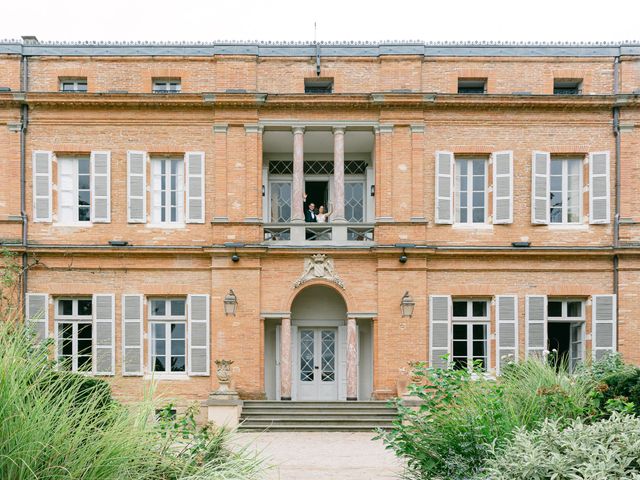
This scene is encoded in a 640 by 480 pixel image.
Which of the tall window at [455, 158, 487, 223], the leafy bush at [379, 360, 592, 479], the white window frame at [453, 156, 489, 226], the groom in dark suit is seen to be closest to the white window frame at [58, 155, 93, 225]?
the groom in dark suit

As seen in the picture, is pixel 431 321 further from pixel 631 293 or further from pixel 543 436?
pixel 543 436

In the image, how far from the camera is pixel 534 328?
18.6m

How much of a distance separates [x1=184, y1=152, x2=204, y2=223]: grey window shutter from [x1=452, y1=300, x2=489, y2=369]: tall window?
24.0 feet

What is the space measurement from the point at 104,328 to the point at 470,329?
31.9 feet

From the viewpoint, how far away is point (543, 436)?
5.97m

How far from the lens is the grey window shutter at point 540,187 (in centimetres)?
1880

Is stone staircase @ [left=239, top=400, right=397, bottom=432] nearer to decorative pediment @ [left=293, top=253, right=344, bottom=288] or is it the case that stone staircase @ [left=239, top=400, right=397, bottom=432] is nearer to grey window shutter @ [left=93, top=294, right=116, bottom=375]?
decorative pediment @ [left=293, top=253, right=344, bottom=288]

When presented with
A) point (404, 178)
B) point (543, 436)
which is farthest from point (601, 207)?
point (543, 436)

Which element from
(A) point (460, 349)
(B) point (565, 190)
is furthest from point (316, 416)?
(B) point (565, 190)

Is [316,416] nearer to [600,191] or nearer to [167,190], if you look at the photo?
[167,190]

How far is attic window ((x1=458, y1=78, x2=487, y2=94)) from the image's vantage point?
1931 cm

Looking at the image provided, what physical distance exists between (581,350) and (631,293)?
1.99 metres

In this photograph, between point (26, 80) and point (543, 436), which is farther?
point (26, 80)

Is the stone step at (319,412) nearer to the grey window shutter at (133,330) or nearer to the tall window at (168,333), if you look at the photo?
the tall window at (168,333)
